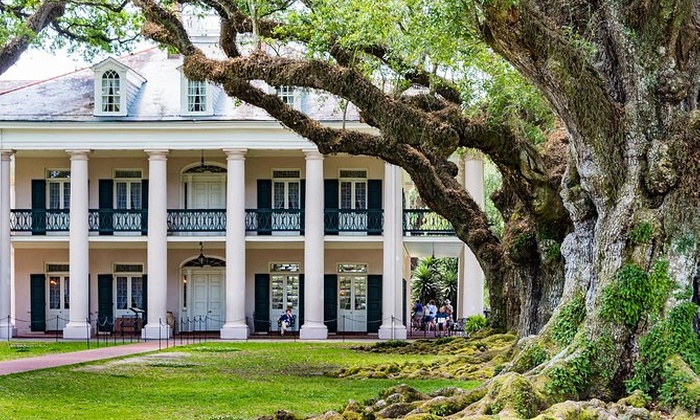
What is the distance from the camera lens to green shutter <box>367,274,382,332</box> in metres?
33.3

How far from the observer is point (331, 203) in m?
33.0

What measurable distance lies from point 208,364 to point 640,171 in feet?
36.6

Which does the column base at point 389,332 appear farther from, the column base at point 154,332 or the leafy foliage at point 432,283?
the leafy foliage at point 432,283

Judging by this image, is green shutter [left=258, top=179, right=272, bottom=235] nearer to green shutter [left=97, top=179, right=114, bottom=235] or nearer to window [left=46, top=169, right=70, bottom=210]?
green shutter [left=97, top=179, right=114, bottom=235]

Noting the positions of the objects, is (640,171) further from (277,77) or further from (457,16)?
(277,77)

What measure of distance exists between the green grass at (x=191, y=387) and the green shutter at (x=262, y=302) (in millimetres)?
11391

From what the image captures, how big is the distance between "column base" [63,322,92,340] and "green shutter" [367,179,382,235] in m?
8.69

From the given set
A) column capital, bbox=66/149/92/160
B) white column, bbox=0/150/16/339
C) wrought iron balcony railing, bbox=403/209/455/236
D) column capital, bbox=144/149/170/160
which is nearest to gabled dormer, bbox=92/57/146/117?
column capital, bbox=66/149/92/160

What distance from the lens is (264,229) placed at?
32.7m

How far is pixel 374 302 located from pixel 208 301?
527cm

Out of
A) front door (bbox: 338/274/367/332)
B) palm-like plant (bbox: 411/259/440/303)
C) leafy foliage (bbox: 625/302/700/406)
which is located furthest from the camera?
palm-like plant (bbox: 411/259/440/303)

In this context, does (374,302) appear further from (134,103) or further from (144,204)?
(134,103)

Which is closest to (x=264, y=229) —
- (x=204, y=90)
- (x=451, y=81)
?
(x=204, y=90)

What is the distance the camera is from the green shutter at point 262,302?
3372cm
